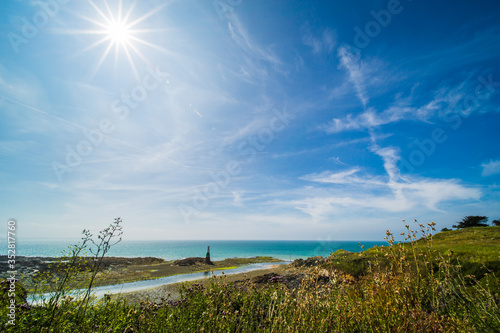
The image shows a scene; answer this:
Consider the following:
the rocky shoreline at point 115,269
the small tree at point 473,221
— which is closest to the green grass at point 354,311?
the rocky shoreline at point 115,269

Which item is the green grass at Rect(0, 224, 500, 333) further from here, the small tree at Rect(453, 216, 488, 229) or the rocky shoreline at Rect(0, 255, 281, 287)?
the small tree at Rect(453, 216, 488, 229)

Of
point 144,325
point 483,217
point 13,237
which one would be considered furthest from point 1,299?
point 483,217

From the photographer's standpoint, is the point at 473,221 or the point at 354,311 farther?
the point at 473,221

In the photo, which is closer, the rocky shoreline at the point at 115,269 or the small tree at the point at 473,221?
the rocky shoreline at the point at 115,269

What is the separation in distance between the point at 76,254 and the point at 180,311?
3.88m

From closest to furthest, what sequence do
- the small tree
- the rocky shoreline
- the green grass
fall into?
1. the green grass
2. the rocky shoreline
3. the small tree

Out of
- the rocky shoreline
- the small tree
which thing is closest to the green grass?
the rocky shoreline

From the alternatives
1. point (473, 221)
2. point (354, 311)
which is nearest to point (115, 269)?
point (354, 311)

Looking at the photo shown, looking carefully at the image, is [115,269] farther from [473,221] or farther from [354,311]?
[473,221]

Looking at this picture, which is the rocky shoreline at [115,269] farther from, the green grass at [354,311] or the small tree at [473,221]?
the small tree at [473,221]

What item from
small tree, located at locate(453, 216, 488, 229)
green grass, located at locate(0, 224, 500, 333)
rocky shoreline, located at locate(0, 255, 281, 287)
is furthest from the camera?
small tree, located at locate(453, 216, 488, 229)

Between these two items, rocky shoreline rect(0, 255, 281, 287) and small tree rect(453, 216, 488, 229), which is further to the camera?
small tree rect(453, 216, 488, 229)

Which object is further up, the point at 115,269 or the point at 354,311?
the point at 354,311

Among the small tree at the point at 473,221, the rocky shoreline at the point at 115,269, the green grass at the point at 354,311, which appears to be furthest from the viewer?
the small tree at the point at 473,221
